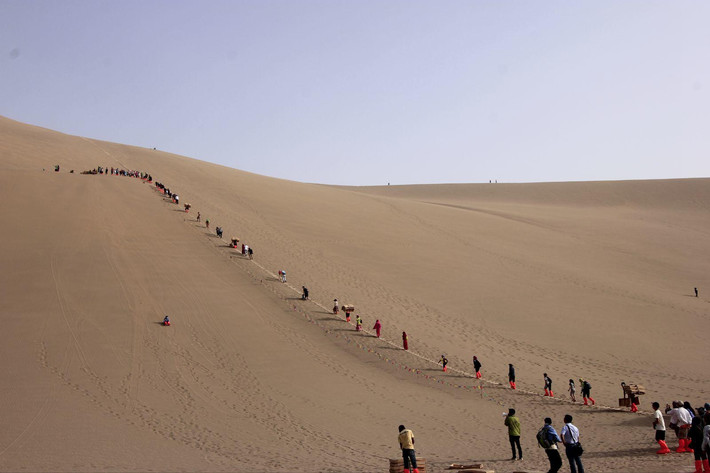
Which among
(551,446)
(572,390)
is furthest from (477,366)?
(551,446)

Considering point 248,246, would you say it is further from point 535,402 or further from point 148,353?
point 535,402

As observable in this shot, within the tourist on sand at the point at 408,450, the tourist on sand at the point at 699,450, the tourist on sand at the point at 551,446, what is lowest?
the tourist on sand at the point at 408,450

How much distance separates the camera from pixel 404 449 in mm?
10789

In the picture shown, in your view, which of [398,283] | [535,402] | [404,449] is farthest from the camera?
[398,283]

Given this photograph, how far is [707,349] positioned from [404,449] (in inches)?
725

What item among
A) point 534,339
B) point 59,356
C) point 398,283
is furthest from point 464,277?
point 59,356

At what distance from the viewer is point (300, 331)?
856 inches

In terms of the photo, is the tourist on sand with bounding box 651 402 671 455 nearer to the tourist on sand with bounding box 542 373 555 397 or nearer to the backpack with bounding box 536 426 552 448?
the backpack with bounding box 536 426 552 448

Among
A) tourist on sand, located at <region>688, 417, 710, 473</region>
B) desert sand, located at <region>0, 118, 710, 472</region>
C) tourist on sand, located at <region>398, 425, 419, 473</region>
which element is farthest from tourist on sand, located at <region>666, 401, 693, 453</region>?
tourist on sand, located at <region>398, 425, 419, 473</region>

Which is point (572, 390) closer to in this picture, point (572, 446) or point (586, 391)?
point (586, 391)

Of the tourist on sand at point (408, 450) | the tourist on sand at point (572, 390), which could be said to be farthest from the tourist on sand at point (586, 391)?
the tourist on sand at point (408, 450)

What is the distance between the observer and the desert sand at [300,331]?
1338cm

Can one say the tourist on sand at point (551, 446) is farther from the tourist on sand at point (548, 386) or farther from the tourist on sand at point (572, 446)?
the tourist on sand at point (548, 386)

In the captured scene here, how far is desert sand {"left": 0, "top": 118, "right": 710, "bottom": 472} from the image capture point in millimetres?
13383
